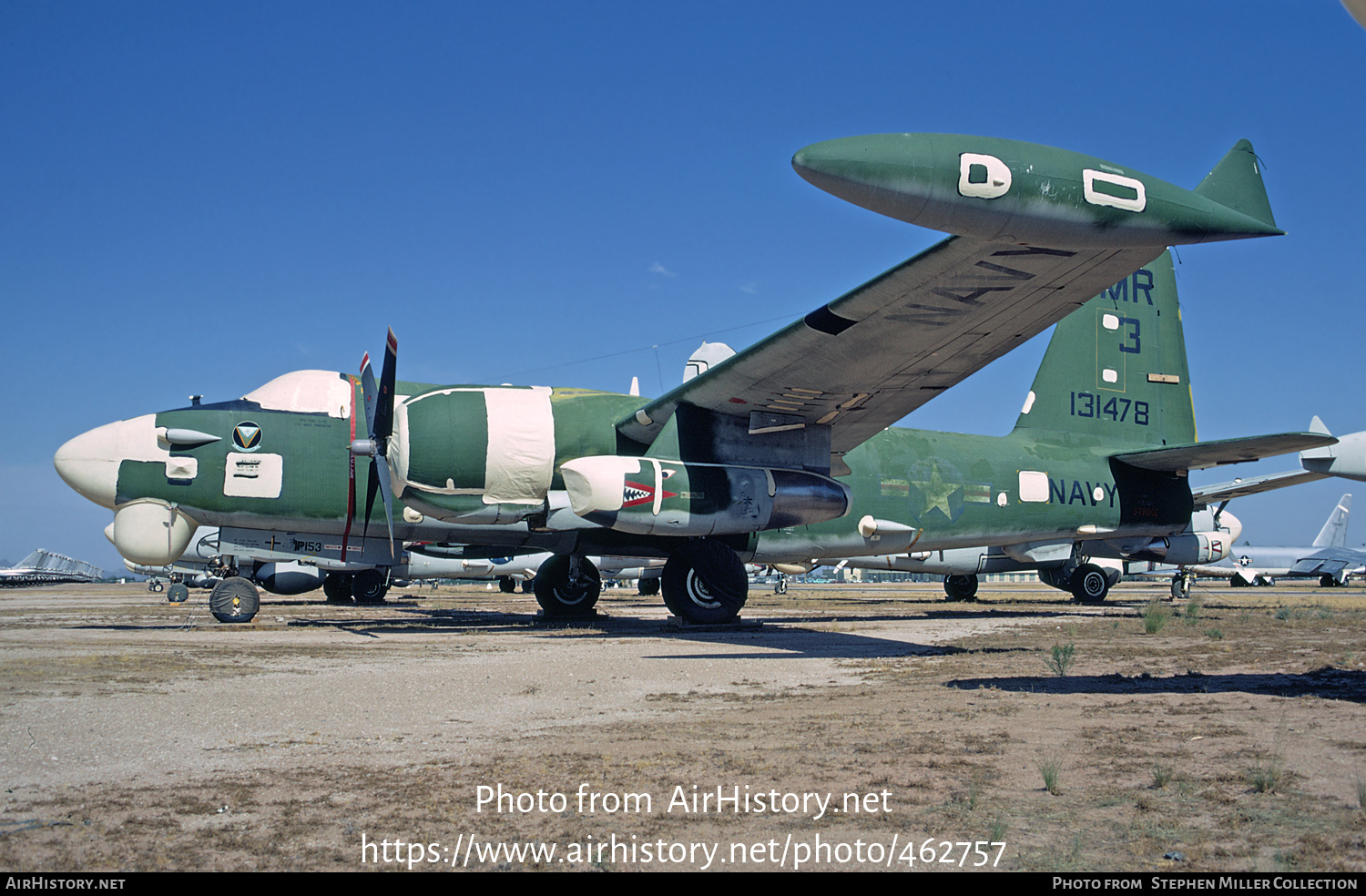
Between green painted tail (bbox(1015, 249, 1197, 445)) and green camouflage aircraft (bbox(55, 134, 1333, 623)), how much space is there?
1208mm

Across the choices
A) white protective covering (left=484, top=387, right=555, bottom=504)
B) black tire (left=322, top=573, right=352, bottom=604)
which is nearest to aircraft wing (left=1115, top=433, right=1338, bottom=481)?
white protective covering (left=484, top=387, right=555, bottom=504)

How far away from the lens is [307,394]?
14391 mm

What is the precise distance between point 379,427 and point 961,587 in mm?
23734

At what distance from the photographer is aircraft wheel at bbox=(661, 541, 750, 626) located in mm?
14125

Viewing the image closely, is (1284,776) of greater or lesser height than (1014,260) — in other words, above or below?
below

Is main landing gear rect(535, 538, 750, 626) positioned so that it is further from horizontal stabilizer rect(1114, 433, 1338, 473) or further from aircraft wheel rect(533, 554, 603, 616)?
horizontal stabilizer rect(1114, 433, 1338, 473)

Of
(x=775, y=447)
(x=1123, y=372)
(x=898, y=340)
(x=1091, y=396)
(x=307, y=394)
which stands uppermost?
(x=1123, y=372)

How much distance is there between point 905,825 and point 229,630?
13745 mm

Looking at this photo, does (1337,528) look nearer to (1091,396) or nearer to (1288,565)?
(1288,565)

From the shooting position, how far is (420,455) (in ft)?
40.2

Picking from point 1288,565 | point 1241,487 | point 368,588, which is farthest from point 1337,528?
Result: point 368,588

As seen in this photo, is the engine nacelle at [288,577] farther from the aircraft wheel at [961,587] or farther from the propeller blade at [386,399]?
the aircraft wheel at [961,587]

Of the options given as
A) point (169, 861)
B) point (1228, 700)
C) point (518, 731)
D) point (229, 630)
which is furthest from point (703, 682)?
point (229, 630)
